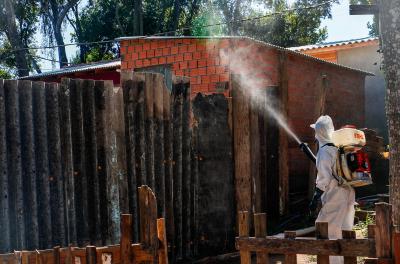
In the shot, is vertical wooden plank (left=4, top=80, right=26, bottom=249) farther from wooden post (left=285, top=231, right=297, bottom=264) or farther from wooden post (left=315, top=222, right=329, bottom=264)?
wooden post (left=315, top=222, right=329, bottom=264)

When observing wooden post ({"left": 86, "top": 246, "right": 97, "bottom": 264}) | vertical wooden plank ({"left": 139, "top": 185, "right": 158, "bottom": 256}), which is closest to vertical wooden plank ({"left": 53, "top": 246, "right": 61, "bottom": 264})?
wooden post ({"left": 86, "top": 246, "right": 97, "bottom": 264})

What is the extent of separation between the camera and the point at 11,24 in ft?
84.8

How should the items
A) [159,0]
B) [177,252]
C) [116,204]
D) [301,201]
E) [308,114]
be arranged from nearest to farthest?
[116,204] < [177,252] < [301,201] < [308,114] < [159,0]

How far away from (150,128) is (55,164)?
50.5 inches

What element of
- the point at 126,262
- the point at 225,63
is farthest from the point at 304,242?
the point at 225,63

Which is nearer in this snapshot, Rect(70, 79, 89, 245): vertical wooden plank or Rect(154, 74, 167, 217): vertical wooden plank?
Rect(70, 79, 89, 245): vertical wooden plank

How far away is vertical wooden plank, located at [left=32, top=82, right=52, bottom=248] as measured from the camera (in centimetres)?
514

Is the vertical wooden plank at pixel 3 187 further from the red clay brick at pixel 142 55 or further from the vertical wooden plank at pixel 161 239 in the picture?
the red clay brick at pixel 142 55

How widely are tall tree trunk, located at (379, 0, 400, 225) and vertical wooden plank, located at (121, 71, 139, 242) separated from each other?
2.64 metres

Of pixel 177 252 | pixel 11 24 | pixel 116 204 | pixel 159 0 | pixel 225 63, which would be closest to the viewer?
pixel 116 204

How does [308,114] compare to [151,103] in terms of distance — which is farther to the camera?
[308,114]

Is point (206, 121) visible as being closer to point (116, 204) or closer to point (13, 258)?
point (116, 204)

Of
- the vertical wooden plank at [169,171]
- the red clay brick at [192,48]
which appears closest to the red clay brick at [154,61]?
the red clay brick at [192,48]

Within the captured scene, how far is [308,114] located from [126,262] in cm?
811
